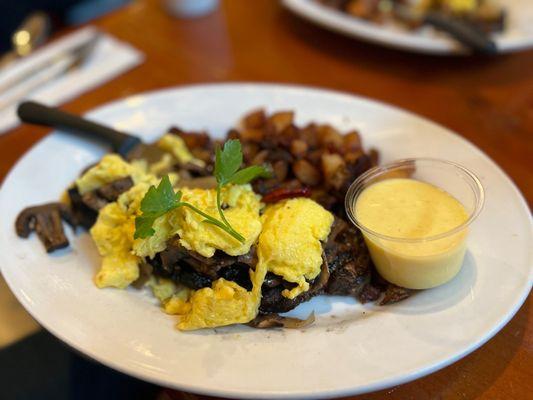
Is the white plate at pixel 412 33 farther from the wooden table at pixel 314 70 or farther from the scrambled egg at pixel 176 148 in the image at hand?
the scrambled egg at pixel 176 148

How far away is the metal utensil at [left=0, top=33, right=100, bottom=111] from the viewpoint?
2738 millimetres

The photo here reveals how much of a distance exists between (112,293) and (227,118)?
985 millimetres

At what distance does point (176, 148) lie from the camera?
2.18 metres

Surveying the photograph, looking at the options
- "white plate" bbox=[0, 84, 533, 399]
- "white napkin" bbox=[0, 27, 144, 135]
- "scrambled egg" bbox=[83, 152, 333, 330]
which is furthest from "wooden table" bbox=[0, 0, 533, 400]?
"scrambled egg" bbox=[83, 152, 333, 330]

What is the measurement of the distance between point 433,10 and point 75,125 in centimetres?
199

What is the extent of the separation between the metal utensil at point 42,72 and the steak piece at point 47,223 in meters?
0.99

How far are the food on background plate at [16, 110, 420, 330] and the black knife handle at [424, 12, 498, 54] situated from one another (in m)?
0.99

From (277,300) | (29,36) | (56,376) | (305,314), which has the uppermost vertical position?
(29,36)

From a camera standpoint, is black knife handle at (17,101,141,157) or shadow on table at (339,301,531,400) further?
black knife handle at (17,101,141,157)

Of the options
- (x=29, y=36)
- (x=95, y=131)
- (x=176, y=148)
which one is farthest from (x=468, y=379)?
(x=29, y=36)

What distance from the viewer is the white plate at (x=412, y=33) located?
2.64 m

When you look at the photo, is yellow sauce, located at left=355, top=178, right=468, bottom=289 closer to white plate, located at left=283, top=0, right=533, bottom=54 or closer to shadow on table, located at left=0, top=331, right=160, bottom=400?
shadow on table, located at left=0, top=331, right=160, bottom=400

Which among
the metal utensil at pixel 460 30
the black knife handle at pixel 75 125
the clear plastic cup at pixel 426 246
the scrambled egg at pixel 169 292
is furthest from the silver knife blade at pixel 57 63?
the clear plastic cup at pixel 426 246

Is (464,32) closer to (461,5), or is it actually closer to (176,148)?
(461,5)
